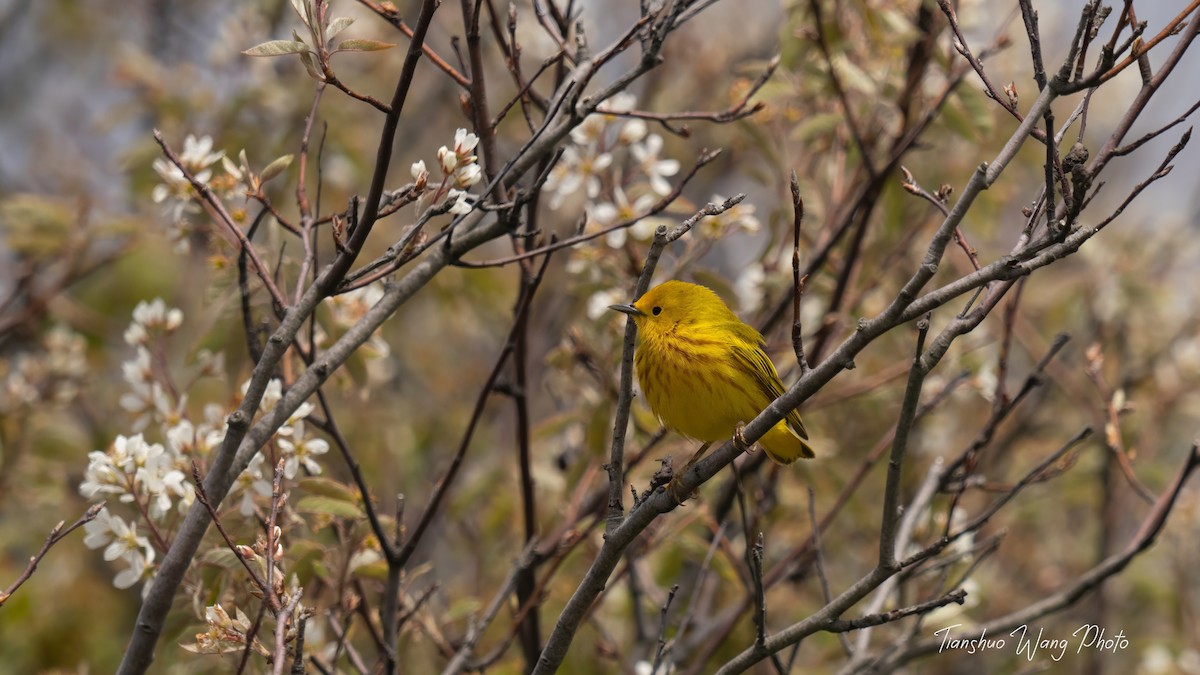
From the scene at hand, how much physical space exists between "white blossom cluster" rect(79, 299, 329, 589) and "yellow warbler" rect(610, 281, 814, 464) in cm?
102

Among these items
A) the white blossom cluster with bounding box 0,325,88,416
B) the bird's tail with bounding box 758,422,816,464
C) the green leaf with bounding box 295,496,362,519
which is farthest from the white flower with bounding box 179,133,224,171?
the white blossom cluster with bounding box 0,325,88,416

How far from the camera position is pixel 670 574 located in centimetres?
418

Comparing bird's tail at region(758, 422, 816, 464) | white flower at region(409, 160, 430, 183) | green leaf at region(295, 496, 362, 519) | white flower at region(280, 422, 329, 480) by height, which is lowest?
green leaf at region(295, 496, 362, 519)

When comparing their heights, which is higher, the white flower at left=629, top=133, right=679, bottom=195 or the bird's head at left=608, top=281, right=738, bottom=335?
the white flower at left=629, top=133, right=679, bottom=195

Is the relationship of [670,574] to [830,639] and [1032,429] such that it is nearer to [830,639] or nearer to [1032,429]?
[830,639]

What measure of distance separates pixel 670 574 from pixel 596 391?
78 cm

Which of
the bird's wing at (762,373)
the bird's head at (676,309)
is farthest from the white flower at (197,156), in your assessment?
the bird's wing at (762,373)

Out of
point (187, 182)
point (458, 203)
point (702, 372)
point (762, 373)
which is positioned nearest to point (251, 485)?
point (187, 182)

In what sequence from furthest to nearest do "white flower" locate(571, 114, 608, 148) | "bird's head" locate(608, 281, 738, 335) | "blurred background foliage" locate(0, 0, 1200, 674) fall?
"blurred background foliage" locate(0, 0, 1200, 674) → "white flower" locate(571, 114, 608, 148) → "bird's head" locate(608, 281, 738, 335)

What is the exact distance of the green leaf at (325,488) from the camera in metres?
2.79

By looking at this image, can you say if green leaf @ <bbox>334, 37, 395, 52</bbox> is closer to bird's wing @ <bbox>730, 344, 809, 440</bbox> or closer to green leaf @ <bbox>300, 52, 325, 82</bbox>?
Result: green leaf @ <bbox>300, 52, 325, 82</bbox>

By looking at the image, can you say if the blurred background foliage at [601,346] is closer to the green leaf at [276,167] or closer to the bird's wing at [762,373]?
the bird's wing at [762,373]

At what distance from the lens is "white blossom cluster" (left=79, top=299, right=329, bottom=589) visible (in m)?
2.65

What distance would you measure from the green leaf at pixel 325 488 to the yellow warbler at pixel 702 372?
94 centimetres
